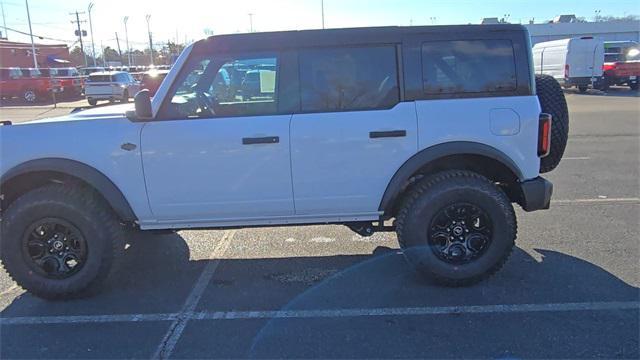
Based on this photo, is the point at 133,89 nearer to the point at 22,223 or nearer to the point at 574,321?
the point at 22,223

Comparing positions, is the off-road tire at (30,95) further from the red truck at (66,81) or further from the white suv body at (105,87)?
the white suv body at (105,87)

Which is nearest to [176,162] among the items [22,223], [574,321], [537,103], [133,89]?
[22,223]

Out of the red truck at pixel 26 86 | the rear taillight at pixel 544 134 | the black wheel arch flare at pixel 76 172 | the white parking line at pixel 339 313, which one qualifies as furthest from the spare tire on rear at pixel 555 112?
the red truck at pixel 26 86

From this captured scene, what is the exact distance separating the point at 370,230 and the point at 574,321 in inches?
63.5

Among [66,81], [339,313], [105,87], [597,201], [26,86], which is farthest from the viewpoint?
[66,81]

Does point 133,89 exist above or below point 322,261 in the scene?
above

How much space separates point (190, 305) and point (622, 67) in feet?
85.1

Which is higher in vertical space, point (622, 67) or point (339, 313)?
point (622, 67)

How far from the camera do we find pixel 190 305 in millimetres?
3900

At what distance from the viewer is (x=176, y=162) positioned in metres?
3.88

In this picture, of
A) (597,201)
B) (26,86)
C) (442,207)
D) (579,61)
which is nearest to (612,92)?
(579,61)

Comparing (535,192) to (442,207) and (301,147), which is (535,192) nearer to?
(442,207)

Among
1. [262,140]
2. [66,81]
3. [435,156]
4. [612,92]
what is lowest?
[612,92]

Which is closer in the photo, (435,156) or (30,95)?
(435,156)
